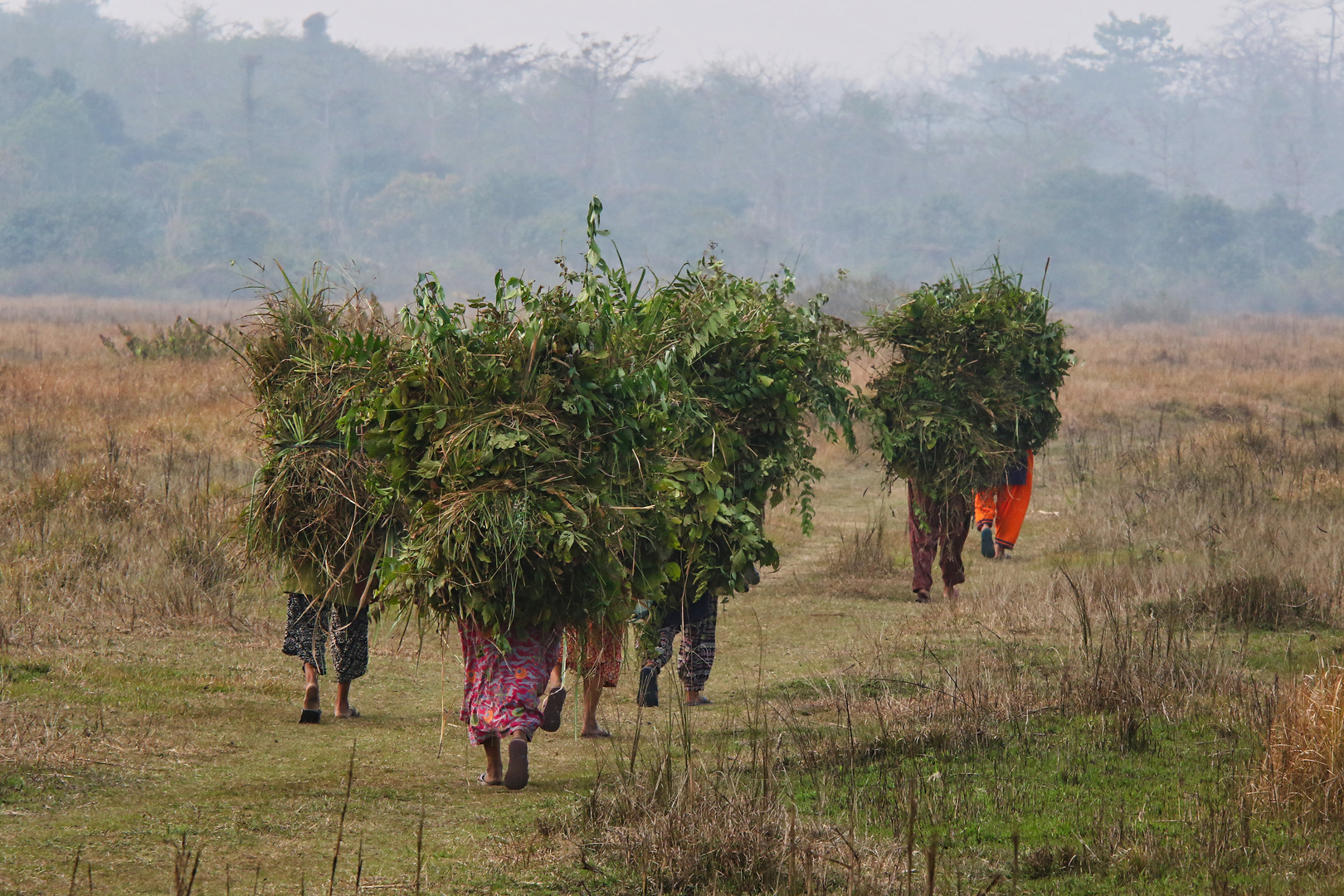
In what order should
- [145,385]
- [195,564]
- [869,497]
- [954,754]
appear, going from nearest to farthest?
[954,754] → [195,564] → [869,497] → [145,385]

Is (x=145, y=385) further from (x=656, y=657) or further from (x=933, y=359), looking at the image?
(x=656, y=657)

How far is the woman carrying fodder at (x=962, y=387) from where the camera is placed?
10.1 metres

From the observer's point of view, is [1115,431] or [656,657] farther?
[1115,431]

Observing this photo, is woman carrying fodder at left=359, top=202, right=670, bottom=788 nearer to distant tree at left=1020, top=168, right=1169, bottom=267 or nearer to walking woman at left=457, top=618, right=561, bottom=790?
walking woman at left=457, top=618, right=561, bottom=790

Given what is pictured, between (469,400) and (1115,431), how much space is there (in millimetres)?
17194

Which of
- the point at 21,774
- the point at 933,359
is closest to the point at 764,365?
the point at 933,359

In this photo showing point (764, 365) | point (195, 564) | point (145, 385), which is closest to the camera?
point (764, 365)

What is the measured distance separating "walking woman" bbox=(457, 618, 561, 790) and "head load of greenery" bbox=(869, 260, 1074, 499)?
5002mm

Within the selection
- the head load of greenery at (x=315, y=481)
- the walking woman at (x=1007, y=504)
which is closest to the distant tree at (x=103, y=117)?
the walking woman at (x=1007, y=504)

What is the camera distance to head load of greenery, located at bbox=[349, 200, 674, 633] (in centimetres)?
506

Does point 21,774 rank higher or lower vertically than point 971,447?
lower

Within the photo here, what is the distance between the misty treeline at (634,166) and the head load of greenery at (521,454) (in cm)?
5477

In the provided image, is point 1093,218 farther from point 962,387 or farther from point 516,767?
point 516,767

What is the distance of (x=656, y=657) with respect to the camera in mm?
6734
